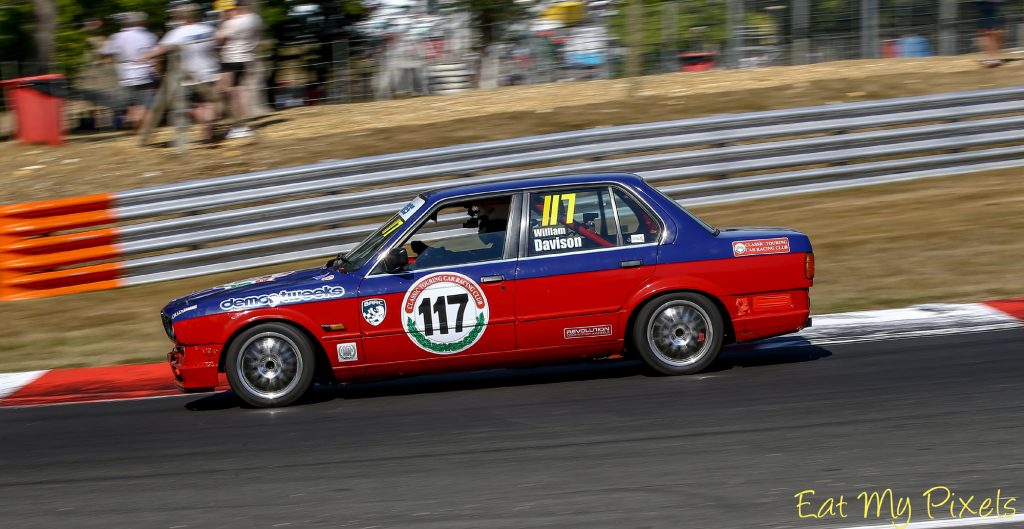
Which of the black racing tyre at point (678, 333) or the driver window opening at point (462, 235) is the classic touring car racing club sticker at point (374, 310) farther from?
the black racing tyre at point (678, 333)

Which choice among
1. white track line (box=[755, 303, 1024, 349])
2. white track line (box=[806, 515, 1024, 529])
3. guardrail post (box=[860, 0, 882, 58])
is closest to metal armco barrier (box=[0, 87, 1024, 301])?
white track line (box=[755, 303, 1024, 349])

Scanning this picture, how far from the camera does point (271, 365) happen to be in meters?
6.92

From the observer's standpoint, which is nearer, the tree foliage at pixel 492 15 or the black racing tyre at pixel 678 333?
the black racing tyre at pixel 678 333

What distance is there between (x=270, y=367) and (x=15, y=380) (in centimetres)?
299

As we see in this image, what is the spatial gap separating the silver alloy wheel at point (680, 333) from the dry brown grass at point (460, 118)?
7.42m

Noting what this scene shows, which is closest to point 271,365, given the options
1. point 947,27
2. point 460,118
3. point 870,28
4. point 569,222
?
point 569,222

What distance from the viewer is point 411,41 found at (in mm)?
17547

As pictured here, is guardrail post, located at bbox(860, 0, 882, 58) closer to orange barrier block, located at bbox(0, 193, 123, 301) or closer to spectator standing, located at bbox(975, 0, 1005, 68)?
spectator standing, located at bbox(975, 0, 1005, 68)

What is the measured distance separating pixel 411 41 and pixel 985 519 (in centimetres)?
1430

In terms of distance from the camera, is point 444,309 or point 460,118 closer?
point 444,309

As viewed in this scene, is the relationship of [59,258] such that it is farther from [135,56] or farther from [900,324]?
[900,324]

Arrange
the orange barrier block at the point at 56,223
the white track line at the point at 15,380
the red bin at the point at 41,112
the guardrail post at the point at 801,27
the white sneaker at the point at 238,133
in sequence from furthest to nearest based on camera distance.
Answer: the guardrail post at the point at 801,27 → the red bin at the point at 41,112 → the white sneaker at the point at 238,133 → the orange barrier block at the point at 56,223 → the white track line at the point at 15,380

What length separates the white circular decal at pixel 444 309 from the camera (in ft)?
22.3

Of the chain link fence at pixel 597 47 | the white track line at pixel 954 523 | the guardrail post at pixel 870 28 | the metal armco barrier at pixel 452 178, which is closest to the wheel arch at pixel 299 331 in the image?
the white track line at pixel 954 523
